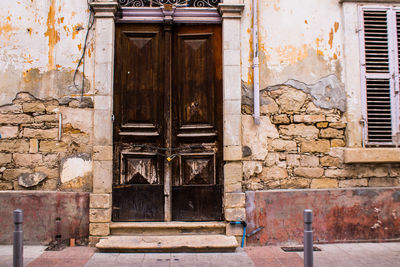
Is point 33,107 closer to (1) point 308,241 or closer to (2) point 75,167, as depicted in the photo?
(2) point 75,167

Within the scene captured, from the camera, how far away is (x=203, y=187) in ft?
16.5

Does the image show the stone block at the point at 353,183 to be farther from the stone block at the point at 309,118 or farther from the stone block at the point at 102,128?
the stone block at the point at 102,128

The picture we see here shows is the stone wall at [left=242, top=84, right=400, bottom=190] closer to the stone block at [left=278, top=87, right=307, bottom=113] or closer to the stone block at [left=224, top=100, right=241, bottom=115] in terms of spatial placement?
the stone block at [left=278, top=87, right=307, bottom=113]

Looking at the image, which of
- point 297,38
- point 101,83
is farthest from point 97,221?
point 297,38

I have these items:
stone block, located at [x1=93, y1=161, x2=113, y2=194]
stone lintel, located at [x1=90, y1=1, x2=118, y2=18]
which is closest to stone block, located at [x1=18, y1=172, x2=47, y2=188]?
stone block, located at [x1=93, y1=161, x2=113, y2=194]

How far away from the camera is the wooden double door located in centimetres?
500

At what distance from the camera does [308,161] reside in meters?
5.02

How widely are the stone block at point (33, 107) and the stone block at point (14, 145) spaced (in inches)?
17.8

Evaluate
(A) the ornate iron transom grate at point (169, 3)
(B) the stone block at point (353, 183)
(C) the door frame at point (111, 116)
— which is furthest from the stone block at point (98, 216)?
(B) the stone block at point (353, 183)

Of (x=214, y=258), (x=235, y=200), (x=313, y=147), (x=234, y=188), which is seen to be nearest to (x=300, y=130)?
(x=313, y=147)

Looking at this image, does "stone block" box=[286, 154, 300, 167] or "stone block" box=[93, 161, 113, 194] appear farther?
"stone block" box=[286, 154, 300, 167]

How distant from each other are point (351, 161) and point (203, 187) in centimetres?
218

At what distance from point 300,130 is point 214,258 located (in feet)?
7.30

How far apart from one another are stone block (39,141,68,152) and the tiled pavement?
4.45ft
